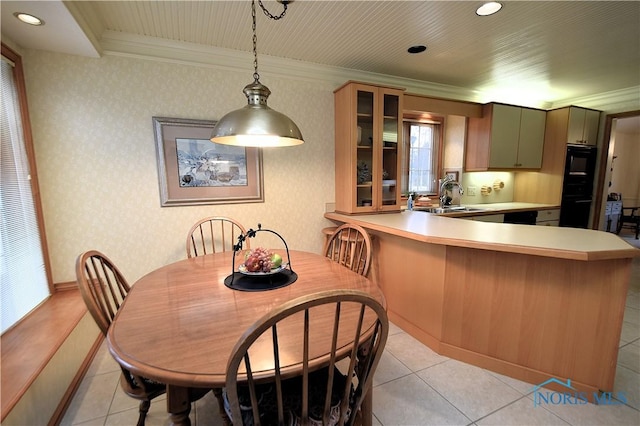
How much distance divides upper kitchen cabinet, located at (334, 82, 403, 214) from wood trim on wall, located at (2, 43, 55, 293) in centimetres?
255

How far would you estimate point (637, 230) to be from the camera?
5523 millimetres

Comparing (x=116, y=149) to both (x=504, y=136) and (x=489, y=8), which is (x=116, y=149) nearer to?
(x=489, y=8)

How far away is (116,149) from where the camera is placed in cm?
231

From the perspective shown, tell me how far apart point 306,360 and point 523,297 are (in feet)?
5.31

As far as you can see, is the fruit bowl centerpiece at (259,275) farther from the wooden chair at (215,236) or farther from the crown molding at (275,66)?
the crown molding at (275,66)

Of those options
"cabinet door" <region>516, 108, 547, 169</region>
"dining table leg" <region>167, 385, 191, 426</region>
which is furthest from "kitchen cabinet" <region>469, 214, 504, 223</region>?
"dining table leg" <region>167, 385, 191, 426</region>

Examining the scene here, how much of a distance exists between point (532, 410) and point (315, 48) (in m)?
3.09

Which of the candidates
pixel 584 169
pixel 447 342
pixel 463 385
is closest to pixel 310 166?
pixel 447 342

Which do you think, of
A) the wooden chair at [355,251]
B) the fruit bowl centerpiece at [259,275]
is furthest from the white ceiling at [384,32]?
the fruit bowl centerpiece at [259,275]

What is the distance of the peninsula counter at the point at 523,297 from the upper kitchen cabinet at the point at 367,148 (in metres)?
0.88

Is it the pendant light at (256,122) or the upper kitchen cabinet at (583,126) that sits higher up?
the upper kitchen cabinet at (583,126)

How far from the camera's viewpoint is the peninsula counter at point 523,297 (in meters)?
1.53

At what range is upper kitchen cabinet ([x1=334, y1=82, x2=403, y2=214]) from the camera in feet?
9.30

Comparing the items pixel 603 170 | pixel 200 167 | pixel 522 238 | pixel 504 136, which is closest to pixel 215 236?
pixel 200 167
